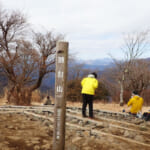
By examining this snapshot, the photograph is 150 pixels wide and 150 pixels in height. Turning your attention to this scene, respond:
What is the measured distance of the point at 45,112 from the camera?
25.4 feet

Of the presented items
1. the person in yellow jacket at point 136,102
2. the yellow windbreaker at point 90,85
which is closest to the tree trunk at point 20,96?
the yellow windbreaker at point 90,85

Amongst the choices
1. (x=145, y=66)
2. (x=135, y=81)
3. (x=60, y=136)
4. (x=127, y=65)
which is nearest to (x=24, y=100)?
(x=127, y=65)

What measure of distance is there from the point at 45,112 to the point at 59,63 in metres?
5.27

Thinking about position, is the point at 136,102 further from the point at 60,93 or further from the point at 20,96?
the point at 20,96

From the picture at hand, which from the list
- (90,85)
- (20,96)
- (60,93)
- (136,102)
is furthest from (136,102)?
(20,96)

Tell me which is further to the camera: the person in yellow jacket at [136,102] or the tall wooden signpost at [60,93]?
the person in yellow jacket at [136,102]

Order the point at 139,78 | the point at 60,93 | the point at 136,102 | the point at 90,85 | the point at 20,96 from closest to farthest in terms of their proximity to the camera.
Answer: the point at 60,93, the point at 90,85, the point at 136,102, the point at 20,96, the point at 139,78

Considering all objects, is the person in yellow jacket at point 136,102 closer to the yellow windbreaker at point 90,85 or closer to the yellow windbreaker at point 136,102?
the yellow windbreaker at point 136,102

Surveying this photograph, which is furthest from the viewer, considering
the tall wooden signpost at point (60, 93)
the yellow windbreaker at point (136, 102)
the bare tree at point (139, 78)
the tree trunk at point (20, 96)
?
the bare tree at point (139, 78)

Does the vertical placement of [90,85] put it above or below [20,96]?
above

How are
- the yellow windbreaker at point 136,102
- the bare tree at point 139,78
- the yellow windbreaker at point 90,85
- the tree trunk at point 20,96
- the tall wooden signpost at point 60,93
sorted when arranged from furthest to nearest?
the bare tree at point 139,78, the tree trunk at point 20,96, the yellow windbreaker at point 136,102, the yellow windbreaker at point 90,85, the tall wooden signpost at point 60,93

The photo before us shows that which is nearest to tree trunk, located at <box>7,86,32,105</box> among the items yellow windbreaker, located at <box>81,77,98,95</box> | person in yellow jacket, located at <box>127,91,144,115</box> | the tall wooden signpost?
yellow windbreaker, located at <box>81,77,98,95</box>

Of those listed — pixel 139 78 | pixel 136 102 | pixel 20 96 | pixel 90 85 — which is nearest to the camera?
pixel 90 85

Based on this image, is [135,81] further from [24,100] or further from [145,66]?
[24,100]
